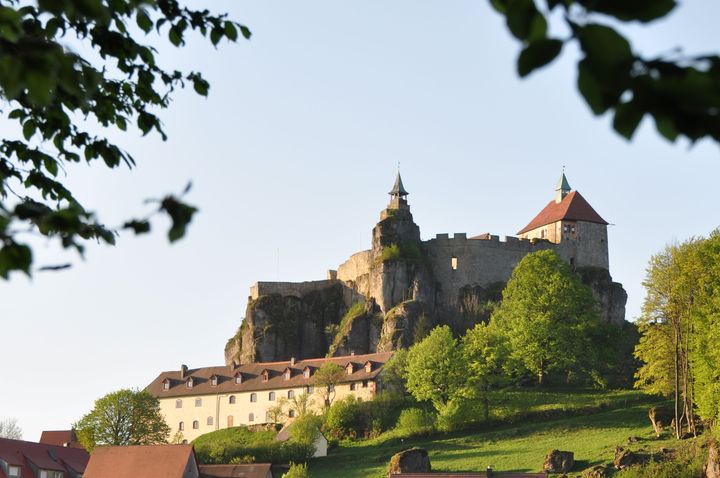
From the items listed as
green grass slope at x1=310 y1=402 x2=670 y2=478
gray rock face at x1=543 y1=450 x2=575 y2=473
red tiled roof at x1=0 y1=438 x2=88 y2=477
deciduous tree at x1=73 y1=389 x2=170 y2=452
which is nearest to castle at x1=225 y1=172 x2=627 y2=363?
deciduous tree at x1=73 y1=389 x2=170 y2=452

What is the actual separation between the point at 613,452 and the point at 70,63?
153 feet

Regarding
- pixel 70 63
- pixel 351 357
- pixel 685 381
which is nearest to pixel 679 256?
pixel 685 381

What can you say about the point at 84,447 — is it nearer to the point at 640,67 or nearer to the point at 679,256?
the point at 679,256

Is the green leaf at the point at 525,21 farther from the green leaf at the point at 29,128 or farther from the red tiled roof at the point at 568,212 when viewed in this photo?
the red tiled roof at the point at 568,212

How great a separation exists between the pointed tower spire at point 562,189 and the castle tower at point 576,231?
163cm

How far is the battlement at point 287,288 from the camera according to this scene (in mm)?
87438

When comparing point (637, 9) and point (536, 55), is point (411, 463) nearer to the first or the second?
point (536, 55)

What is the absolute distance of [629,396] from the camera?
63344 millimetres

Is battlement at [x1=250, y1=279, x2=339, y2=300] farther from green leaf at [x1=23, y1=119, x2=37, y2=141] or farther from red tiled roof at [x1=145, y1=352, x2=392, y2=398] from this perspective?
green leaf at [x1=23, y1=119, x2=37, y2=141]

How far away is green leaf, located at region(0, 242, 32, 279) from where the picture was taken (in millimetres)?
3650

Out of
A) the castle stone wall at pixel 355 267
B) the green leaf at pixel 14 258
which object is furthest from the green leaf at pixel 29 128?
the castle stone wall at pixel 355 267

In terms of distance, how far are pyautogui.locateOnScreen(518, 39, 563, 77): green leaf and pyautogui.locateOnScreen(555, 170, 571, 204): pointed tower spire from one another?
90.1 metres

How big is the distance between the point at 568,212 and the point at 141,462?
139 ft

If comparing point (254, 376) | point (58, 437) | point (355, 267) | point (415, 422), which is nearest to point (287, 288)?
point (355, 267)
